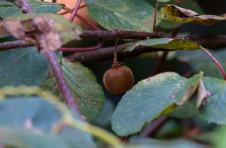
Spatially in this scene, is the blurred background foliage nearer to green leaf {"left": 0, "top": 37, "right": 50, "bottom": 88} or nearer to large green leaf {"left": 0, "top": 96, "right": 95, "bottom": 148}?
green leaf {"left": 0, "top": 37, "right": 50, "bottom": 88}

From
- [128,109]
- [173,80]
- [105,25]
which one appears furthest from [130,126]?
[105,25]

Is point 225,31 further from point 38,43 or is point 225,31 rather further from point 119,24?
point 38,43

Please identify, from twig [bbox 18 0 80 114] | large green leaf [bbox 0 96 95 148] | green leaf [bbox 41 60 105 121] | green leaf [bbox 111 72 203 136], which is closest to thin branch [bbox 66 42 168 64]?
green leaf [bbox 41 60 105 121]

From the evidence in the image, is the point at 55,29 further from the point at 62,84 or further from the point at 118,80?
the point at 118,80

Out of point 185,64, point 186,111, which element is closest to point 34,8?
point 186,111

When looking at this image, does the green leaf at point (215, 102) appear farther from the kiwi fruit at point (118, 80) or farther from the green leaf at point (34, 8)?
the green leaf at point (34, 8)
